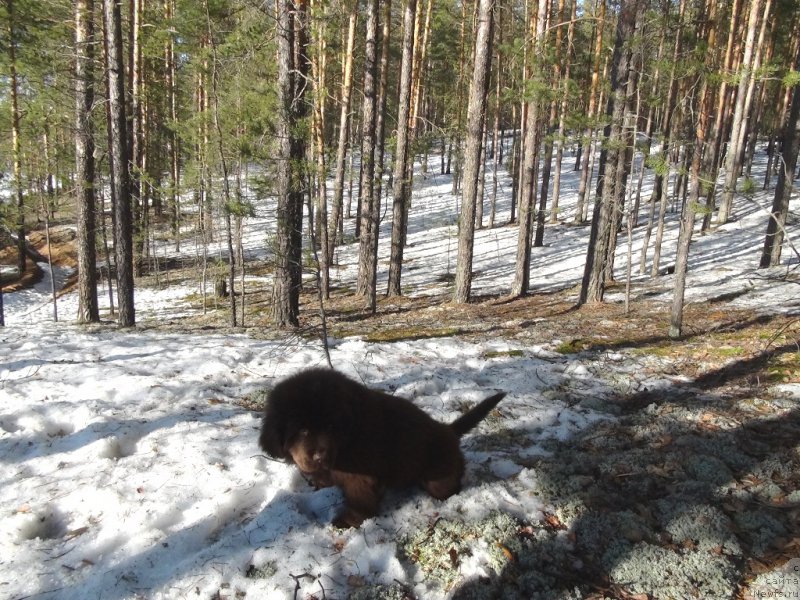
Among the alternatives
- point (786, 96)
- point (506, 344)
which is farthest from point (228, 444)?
point (786, 96)

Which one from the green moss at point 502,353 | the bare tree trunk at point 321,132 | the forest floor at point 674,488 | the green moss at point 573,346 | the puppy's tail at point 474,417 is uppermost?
the bare tree trunk at point 321,132

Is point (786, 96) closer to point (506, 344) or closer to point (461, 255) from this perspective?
point (461, 255)

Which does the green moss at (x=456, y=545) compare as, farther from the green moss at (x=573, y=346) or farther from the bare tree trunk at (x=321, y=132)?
the green moss at (x=573, y=346)

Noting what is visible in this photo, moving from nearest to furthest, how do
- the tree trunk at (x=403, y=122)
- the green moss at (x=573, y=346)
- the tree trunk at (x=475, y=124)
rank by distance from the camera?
the green moss at (x=573, y=346) < the tree trunk at (x=475, y=124) < the tree trunk at (x=403, y=122)

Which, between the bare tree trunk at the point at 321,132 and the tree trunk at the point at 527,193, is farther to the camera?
the tree trunk at the point at 527,193

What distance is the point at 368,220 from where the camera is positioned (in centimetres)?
1631

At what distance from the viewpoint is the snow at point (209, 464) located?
2.89 m

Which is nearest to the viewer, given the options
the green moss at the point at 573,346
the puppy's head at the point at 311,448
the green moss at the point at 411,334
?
the puppy's head at the point at 311,448

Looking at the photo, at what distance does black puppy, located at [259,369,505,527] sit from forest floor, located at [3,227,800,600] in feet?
1.82

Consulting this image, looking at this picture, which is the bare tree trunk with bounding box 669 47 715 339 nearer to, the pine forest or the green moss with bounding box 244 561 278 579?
the pine forest

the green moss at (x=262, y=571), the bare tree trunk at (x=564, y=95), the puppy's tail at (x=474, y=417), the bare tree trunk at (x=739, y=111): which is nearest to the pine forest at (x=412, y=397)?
the green moss at (x=262, y=571)

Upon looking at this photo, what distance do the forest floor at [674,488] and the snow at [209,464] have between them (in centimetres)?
26

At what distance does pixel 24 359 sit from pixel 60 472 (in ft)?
11.3

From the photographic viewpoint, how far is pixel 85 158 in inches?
507
